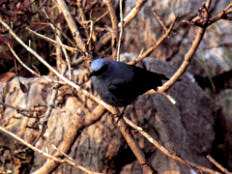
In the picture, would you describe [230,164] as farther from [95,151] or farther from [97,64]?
[97,64]

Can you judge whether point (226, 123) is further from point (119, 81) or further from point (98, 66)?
point (98, 66)

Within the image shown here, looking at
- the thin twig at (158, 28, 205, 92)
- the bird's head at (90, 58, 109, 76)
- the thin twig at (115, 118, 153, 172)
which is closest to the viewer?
the thin twig at (158, 28, 205, 92)

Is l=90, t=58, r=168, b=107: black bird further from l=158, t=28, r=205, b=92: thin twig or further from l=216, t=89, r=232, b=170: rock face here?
l=216, t=89, r=232, b=170: rock face

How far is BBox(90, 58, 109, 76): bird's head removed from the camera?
325 centimetres

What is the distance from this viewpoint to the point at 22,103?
4727mm

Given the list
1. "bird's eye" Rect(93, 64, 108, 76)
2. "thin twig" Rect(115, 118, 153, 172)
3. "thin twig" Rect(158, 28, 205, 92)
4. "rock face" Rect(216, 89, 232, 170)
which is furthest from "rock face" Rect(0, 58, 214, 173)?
"thin twig" Rect(158, 28, 205, 92)

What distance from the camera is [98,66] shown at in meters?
3.27

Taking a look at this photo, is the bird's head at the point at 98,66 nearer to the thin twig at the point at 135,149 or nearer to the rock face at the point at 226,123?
the thin twig at the point at 135,149

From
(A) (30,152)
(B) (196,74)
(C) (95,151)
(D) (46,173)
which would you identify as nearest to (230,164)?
(B) (196,74)

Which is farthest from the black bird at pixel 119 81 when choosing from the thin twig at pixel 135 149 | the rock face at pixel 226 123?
the rock face at pixel 226 123

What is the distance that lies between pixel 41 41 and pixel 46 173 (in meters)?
2.51

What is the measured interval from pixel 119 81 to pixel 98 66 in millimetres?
299

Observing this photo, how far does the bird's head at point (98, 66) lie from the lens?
325 cm

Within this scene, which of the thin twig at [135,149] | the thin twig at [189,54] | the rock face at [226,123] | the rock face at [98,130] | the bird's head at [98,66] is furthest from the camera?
the rock face at [226,123]
